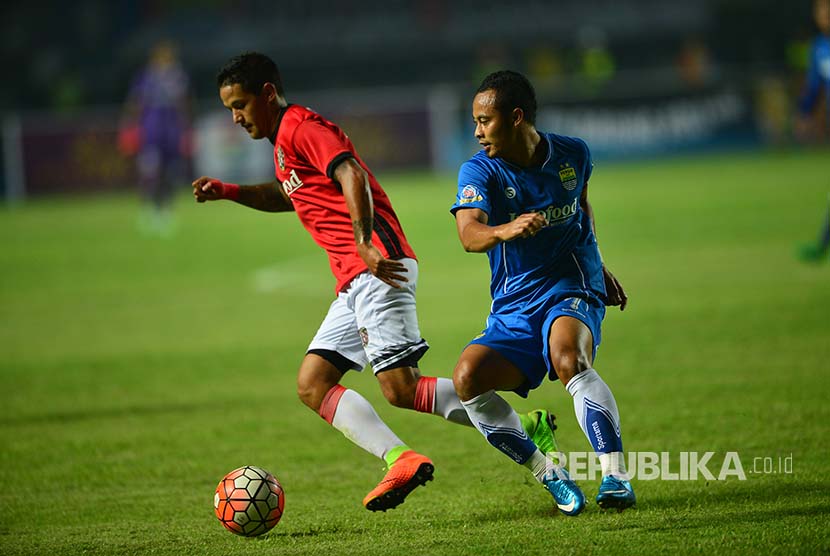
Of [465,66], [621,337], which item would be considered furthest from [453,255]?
[465,66]

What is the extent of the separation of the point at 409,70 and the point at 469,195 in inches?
1238

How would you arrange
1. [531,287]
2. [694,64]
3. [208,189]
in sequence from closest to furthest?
[531,287]
[208,189]
[694,64]

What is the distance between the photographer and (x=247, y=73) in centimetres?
543

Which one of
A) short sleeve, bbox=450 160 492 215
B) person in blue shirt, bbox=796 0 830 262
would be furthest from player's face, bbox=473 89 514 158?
person in blue shirt, bbox=796 0 830 262

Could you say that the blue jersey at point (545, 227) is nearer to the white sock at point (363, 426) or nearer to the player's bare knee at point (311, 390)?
the white sock at point (363, 426)

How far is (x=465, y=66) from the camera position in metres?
35.9

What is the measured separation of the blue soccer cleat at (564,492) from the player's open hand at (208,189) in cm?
213

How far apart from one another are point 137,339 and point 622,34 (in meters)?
27.6

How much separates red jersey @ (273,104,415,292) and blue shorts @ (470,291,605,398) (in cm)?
62

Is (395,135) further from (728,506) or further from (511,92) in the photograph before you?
(728,506)

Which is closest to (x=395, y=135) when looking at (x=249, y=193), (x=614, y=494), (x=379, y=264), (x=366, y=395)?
(x=366, y=395)

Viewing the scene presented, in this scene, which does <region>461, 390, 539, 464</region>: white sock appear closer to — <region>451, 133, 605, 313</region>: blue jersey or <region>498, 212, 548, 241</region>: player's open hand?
<region>451, 133, 605, 313</region>: blue jersey

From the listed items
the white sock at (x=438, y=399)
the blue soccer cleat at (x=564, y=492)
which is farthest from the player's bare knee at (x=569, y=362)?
the white sock at (x=438, y=399)

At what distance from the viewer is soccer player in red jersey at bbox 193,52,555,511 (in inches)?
204
